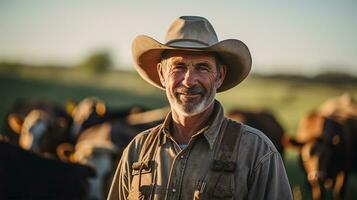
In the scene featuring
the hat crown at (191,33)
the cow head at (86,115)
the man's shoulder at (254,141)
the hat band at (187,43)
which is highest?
the hat crown at (191,33)

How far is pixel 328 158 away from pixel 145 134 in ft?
28.7

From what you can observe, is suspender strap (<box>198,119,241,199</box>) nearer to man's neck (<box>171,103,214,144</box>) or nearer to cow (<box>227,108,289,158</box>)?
man's neck (<box>171,103,214,144</box>)

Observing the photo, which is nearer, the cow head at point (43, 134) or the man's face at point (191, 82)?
the man's face at point (191, 82)

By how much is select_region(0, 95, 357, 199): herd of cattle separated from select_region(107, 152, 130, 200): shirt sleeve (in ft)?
10.1

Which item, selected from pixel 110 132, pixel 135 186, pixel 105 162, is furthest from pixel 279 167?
pixel 110 132

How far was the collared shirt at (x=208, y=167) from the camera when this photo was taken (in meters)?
3.54

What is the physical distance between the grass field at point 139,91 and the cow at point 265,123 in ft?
42.4

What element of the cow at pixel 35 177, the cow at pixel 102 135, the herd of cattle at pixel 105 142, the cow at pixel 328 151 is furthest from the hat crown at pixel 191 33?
the cow at pixel 328 151

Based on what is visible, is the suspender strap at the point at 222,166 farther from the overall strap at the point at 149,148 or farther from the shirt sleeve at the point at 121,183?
the shirt sleeve at the point at 121,183

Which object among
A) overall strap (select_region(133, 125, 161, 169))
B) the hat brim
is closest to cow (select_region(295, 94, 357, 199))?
the hat brim

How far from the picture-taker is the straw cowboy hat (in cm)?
376

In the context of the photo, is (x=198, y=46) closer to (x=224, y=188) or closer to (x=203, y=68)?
(x=203, y=68)

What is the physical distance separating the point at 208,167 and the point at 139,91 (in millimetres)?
39435

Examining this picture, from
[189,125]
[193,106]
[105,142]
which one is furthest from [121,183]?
[105,142]
